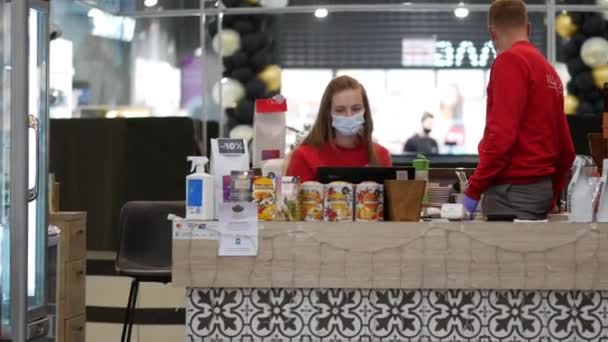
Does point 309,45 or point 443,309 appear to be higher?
point 309,45

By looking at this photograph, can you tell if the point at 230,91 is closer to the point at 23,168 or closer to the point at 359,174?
the point at 359,174

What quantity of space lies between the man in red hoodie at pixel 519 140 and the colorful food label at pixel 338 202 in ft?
1.74

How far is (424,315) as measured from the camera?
10.9ft

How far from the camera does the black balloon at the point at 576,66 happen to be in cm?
846

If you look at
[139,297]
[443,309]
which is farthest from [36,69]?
[139,297]

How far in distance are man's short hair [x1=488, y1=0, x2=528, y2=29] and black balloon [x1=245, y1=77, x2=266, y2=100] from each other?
5060 millimetres

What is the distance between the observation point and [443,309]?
3332mm

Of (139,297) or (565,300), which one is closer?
(565,300)

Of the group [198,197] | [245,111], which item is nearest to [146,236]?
[198,197]

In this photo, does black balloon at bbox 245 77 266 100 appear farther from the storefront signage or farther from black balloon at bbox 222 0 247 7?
the storefront signage

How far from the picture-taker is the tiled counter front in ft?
10.9

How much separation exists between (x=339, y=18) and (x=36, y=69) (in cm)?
653

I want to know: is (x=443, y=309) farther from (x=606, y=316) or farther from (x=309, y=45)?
(x=309, y=45)

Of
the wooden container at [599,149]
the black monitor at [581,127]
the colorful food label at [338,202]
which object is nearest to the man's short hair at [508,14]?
the wooden container at [599,149]
